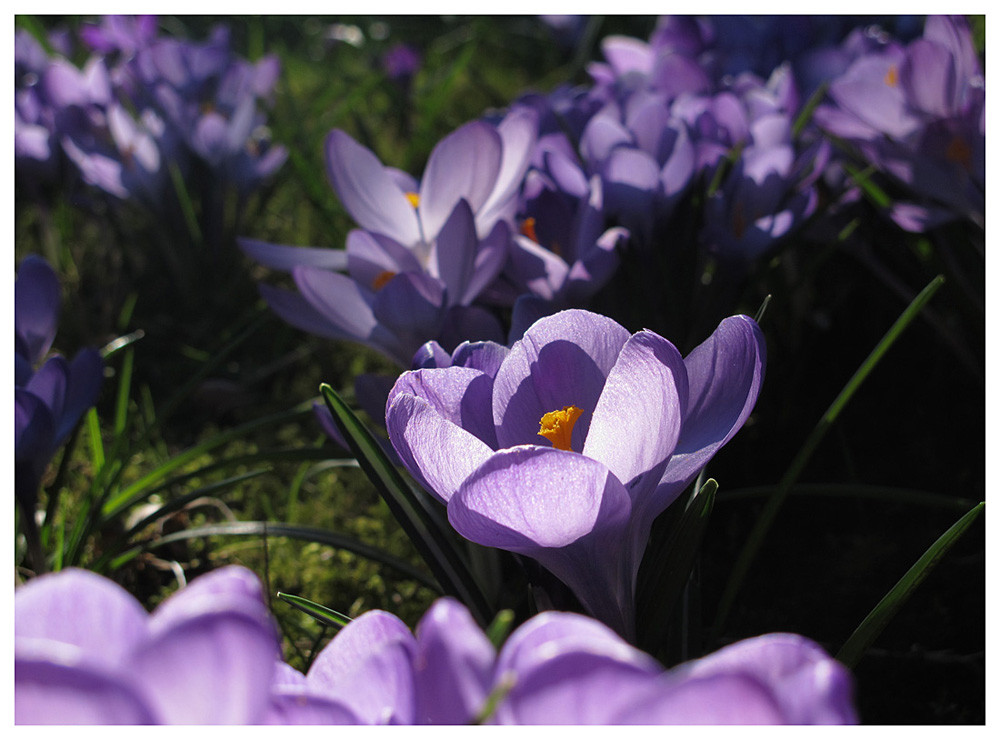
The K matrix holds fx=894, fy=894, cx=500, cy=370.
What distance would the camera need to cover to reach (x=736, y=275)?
3.56 feet

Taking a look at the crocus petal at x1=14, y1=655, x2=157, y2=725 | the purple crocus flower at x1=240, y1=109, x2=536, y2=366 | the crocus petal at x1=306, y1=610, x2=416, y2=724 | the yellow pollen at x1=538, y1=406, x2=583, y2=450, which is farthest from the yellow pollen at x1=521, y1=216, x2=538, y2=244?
the crocus petal at x1=14, y1=655, x2=157, y2=725

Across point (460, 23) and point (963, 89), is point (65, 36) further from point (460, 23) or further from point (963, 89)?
point (963, 89)

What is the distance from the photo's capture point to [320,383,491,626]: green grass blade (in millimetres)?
706

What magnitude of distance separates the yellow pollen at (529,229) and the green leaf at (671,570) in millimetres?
468

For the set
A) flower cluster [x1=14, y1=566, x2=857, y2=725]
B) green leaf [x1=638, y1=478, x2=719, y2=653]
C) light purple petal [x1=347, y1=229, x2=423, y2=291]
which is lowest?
green leaf [x1=638, y1=478, x2=719, y2=653]

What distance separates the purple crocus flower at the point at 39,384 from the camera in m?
0.78

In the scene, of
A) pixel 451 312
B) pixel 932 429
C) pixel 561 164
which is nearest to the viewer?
pixel 451 312

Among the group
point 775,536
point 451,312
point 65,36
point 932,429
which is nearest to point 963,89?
Result: point 932,429

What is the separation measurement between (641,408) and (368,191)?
0.53m

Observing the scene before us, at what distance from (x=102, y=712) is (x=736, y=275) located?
36.4 inches

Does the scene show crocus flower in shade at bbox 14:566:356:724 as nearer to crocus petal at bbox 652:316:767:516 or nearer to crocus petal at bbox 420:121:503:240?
crocus petal at bbox 652:316:767:516

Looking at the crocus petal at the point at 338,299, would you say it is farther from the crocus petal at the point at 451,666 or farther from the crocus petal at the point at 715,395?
the crocus petal at the point at 451,666

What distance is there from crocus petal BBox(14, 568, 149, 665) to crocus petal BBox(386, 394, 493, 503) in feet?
0.75
